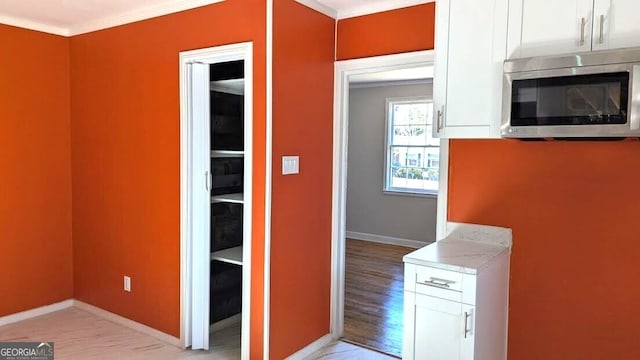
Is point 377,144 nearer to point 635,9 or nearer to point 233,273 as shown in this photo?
point 233,273

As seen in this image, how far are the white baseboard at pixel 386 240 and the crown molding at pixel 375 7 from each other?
3999mm

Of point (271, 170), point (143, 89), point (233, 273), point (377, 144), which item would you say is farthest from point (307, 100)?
point (377, 144)

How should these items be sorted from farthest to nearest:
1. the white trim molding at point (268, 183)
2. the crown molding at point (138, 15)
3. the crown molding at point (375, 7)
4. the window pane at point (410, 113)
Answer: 1. the window pane at point (410, 113)
2. the crown molding at point (138, 15)
3. the crown molding at point (375, 7)
4. the white trim molding at point (268, 183)

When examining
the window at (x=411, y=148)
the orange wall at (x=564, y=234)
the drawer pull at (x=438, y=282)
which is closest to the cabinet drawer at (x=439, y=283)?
the drawer pull at (x=438, y=282)

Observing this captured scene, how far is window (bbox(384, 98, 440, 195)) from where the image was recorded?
6391mm

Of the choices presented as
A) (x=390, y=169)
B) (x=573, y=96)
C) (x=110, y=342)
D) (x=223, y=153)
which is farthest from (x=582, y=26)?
(x=390, y=169)

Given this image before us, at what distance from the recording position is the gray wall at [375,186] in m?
6.44

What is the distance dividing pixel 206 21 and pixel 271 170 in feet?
3.68

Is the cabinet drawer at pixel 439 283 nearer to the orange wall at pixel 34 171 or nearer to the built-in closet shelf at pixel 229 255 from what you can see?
the built-in closet shelf at pixel 229 255

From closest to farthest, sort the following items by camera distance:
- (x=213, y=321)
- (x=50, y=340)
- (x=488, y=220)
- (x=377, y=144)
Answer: (x=488, y=220), (x=50, y=340), (x=213, y=321), (x=377, y=144)

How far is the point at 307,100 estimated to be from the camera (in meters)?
A: 3.05

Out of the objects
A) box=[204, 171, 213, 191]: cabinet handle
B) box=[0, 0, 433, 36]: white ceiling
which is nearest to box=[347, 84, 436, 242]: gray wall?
box=[0, 0, 433, 36]: white ceiling

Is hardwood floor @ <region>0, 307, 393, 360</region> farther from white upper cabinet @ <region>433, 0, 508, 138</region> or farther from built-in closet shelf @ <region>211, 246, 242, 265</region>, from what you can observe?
white upper cabinet @ <region>433, 0, 508, 138</region>

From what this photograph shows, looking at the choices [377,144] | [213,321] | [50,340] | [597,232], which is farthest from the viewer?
[377,144]
